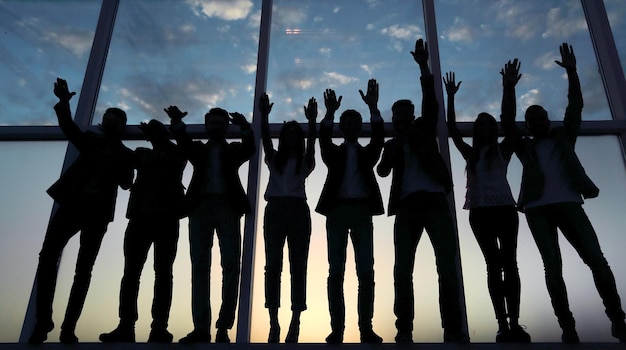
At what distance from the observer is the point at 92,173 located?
2.60 m

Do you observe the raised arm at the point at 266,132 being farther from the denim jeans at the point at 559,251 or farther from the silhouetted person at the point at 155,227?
the denim jeans at the point at 559,251

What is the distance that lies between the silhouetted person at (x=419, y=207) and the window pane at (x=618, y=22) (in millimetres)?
1726

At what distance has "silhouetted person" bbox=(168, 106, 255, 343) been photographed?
2381 millimetres

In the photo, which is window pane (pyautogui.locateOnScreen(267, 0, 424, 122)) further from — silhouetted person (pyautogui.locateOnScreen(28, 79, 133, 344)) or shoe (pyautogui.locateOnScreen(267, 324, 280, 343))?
shoe (pyautogui.locateOnScreen(267, 324, 280, 343))

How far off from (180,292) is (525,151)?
227 centimetres

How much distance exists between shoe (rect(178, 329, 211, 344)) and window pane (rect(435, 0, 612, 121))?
7.34 feet

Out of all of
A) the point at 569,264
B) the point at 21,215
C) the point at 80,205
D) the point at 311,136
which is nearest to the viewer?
the point at 80,205

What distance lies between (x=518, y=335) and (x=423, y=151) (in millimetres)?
1064

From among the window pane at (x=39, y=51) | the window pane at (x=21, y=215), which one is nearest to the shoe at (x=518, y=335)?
the window pane at (x=21, y=215)

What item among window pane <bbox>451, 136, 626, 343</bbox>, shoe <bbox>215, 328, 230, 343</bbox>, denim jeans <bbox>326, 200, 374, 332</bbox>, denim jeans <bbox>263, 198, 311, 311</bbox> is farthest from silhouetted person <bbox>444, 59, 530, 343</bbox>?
shoe <bbox>215, 328, 230, 343</bbox>

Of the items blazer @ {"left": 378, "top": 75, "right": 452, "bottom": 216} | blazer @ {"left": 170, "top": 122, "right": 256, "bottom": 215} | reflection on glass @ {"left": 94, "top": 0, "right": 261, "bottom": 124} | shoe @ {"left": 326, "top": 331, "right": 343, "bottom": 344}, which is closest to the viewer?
shoe @ {"left": 326, "top": 331, "right": 343, "bottom": 344}

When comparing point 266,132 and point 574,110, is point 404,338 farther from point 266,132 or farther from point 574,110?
point 574,110

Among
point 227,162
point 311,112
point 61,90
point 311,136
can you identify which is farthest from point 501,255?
point 61,90

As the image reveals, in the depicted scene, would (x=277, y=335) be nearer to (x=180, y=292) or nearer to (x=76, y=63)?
(x=180, y=292)
